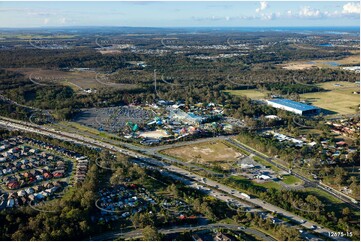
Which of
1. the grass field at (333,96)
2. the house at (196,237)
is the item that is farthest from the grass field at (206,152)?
the grass field at (333,96)

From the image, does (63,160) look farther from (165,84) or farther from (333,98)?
(333,98)

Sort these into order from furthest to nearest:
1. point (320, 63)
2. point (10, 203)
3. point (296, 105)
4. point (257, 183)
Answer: point (320, 63) < point (296, 105) < point (257, 183) < point (10, 203)

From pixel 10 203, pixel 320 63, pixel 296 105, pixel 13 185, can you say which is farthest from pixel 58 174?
pixel 320 63

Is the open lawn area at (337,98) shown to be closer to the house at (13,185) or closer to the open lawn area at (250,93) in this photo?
the open lawn area at (250,93)

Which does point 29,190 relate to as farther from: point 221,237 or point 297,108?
point 297,108

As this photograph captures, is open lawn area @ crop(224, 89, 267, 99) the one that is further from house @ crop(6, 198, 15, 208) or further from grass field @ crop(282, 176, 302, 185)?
house @ crop(6, 198, 15, 208)

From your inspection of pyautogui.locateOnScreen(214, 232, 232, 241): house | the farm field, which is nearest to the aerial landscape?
pyautogui.locateOnScreen(214, 232, 232, 241): house

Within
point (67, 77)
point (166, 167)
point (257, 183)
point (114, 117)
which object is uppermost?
point (67, 77)
